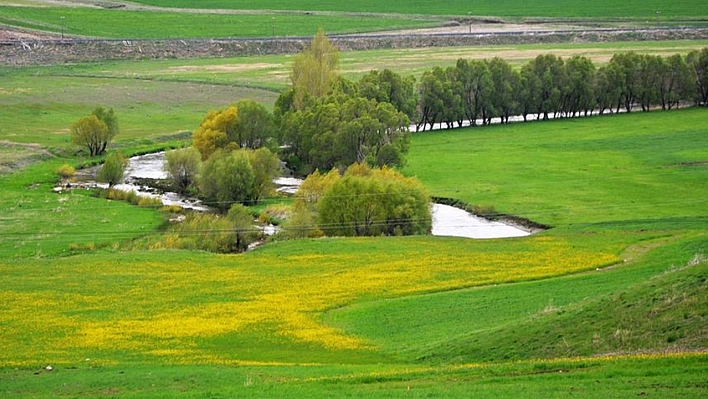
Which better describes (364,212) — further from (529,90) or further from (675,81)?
(675,81)

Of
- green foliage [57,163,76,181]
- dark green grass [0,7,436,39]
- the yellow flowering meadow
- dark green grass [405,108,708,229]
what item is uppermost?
dark green grass [0,7,436,39]

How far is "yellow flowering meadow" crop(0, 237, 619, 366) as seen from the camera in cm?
3503

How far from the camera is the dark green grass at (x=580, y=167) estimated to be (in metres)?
67.8

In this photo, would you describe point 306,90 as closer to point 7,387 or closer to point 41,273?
point 41,273

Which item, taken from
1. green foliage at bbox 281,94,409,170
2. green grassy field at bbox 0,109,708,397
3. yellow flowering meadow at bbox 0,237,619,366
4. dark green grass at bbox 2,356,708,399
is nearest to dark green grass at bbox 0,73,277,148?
green foliage at bbox 281,94,409,170

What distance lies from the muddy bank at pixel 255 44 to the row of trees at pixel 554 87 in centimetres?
5243

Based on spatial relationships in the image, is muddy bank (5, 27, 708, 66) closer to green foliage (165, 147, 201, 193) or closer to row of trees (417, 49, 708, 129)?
row of trees (417, 49, 708, 129)

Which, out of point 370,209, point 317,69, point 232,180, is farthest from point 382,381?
point 317,69

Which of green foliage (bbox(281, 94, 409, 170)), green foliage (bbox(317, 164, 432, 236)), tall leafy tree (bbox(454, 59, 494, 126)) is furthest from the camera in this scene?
tall leafy tree (bbox(454, 59, 494, 126))

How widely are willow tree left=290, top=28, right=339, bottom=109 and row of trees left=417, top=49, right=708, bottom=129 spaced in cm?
1122

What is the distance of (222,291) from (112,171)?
3541cm

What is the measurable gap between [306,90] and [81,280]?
48579mm

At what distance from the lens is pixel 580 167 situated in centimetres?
8344

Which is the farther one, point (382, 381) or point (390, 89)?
point (390, 89)
